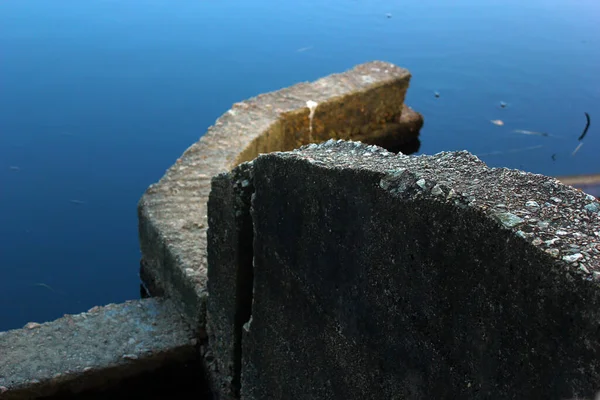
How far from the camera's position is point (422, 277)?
175 cm

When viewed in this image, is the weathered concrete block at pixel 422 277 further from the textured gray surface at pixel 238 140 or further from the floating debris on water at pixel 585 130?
the floating debris on water at pixel 585 130

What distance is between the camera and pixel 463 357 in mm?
1673

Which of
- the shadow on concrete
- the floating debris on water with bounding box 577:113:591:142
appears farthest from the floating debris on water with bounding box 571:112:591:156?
the shadow on concrete

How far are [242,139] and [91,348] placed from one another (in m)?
2.00

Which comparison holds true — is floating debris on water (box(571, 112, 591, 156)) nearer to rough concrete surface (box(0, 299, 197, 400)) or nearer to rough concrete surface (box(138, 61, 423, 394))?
rough concrete surface (box(138, 61, 423, 394))

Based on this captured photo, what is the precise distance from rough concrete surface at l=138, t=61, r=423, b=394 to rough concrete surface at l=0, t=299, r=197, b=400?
13 cm

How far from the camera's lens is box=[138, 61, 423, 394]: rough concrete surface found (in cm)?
369

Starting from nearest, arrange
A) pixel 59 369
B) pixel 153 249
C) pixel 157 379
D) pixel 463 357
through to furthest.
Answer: pixel 463 357 → pixel 59 369 → pixel 157 379 → pixel 153 249

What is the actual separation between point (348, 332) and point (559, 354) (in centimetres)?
82

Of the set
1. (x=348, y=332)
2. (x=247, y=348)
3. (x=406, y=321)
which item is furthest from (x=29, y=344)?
(x=406, y=321)

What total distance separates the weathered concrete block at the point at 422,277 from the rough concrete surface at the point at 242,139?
1097 mm

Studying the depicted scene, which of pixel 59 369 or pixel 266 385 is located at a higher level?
pixel 266 385

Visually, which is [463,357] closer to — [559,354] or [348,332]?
[559,354]

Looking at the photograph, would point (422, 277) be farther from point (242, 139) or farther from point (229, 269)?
point (242, 139)
